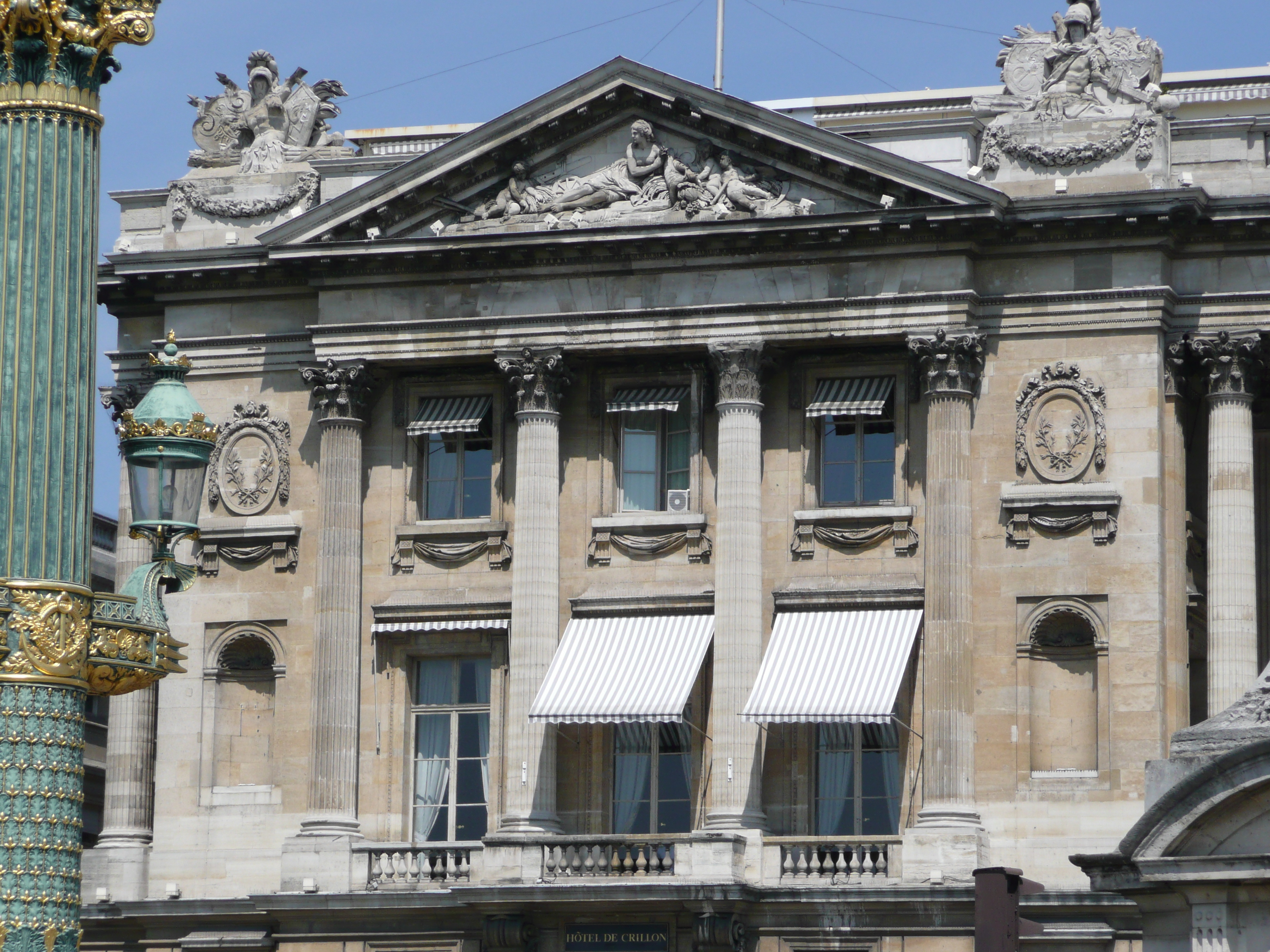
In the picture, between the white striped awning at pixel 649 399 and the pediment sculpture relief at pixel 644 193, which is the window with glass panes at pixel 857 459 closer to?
the white striped awning at pixel 649 399

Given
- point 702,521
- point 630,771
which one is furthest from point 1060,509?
point 630,771

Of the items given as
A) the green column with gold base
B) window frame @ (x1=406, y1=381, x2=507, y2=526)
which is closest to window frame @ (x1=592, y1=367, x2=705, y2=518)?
window frame @ (x1=406, y1=381, x2=507, y2=526)

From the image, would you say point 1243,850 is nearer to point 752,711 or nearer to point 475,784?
point 752,711

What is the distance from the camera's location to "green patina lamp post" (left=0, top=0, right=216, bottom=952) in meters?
13.8

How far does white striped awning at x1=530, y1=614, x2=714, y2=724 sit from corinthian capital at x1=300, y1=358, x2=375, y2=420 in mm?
5236

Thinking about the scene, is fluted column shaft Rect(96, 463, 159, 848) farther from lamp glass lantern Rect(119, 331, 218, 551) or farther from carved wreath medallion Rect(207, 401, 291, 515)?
lamp glass lantern Rect(119, 331, 218, 551)

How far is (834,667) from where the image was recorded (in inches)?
1639

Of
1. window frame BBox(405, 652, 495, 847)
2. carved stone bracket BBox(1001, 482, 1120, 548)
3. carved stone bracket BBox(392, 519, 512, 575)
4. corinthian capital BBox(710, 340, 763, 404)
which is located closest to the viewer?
carved stone bracket BBox(1001, 482, 1120, 548)

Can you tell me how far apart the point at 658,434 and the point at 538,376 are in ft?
7.45

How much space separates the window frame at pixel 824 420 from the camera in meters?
43.1

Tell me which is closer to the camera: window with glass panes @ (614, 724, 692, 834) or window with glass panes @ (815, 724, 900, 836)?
window with glass panes @ (815, 724, 900, 836)

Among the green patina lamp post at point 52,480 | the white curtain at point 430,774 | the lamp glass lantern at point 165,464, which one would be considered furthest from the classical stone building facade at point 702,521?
the green patina lamp post at point 52,480

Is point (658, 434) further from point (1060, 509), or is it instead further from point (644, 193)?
point (1060, 509)

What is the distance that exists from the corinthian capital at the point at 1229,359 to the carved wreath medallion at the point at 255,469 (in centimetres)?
1531
